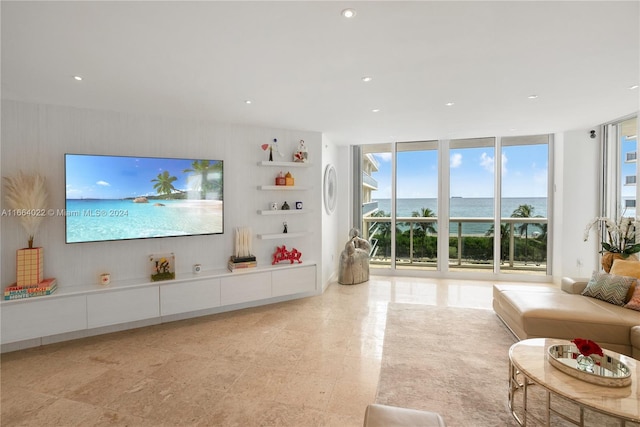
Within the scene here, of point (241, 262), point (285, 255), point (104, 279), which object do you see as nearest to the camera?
point (104, 279)

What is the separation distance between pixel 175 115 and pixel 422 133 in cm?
344

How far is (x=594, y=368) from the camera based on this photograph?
1.83 m

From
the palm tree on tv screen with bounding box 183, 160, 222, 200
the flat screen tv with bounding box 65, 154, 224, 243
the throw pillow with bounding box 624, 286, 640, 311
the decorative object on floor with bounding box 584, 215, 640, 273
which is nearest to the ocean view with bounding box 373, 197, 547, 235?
the decorative object on floor with bounding box 584, 215, 640, 273

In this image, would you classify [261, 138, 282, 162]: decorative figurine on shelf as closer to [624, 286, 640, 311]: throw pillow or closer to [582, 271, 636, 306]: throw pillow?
[582, 271, 636, 306]: throw pillow

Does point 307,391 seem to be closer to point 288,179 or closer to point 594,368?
point 594,368

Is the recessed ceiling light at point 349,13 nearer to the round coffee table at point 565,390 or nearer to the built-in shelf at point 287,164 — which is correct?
the round coffee table at point 565,390

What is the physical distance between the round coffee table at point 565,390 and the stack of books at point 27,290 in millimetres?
3915

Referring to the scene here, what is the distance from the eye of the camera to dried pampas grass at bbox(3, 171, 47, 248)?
9.39 feet

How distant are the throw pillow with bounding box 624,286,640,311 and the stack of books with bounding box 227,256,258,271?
→ 3824 millimetres

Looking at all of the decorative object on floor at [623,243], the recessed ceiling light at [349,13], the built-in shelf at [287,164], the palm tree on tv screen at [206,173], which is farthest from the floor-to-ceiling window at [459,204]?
the recessed ceiling light at [349,13]

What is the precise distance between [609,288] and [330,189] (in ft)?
11.8

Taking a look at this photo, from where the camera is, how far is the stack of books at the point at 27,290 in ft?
9.13

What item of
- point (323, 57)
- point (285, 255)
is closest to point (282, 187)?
point (285, 255)

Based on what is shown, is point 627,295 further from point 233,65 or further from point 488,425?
point 233,65
